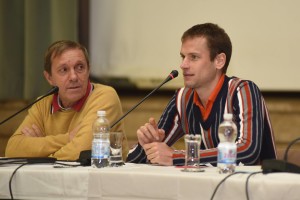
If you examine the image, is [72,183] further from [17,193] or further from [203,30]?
[203,30]

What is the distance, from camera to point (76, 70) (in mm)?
3162

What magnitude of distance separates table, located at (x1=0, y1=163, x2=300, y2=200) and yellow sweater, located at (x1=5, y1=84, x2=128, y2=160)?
498 mm

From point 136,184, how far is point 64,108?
4.26 ft

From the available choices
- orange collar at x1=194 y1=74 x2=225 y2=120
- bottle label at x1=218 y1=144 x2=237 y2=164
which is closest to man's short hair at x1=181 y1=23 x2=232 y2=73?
orange collar at x1=194 y1=74 x2=225 y2=120

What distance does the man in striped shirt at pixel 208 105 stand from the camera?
→ 8.70 feet

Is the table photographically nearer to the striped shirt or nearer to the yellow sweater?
the striped shirt

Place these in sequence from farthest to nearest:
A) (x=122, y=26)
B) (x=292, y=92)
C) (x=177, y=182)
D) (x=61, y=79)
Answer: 1. (x=122, y=26)
2. (x=292, y=92)
3. (x=61, y=79)
4. (x=177, y=182)

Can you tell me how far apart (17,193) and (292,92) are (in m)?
2.38

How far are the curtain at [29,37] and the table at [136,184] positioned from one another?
6.88ft

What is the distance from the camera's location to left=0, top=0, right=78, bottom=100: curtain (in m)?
4.34

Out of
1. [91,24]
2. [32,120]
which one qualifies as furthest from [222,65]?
[91,24]

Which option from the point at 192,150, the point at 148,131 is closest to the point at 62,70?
the point at 148,131

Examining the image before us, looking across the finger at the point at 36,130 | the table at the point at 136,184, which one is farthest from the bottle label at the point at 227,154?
the finger at the point at 36,130

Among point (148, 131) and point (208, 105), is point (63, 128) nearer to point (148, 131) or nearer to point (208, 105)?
point (148, 131)
